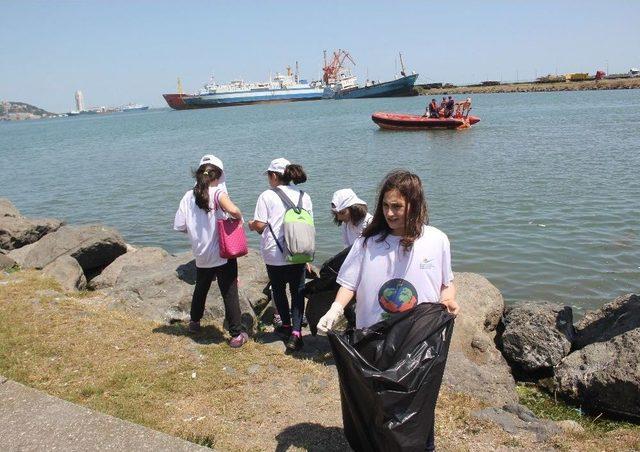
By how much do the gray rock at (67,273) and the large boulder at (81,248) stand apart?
607mm

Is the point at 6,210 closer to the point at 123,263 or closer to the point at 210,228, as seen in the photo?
the point at 123,263

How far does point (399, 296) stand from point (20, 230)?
10.7 meters

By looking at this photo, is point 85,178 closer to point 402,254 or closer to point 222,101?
point 402,254

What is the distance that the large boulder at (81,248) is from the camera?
859 centimetres

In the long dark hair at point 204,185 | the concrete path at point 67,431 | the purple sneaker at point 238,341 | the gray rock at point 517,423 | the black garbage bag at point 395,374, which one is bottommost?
the gray rock at point 517,423

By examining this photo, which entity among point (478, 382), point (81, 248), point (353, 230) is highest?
point (353, 230)

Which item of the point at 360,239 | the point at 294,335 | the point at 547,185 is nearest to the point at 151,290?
the point at 294,335

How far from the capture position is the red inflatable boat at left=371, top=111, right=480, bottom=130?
104 feet

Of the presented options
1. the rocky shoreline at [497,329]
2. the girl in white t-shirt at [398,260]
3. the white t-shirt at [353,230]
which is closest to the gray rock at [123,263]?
the rocky shoreline at [497,329]

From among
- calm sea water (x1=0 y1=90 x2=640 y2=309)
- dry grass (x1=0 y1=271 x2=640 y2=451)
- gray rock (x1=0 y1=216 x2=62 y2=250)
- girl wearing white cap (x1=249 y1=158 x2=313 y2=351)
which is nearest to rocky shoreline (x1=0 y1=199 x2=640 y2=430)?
dry grass (x1=0 y1=271 x2=640 y2=451)

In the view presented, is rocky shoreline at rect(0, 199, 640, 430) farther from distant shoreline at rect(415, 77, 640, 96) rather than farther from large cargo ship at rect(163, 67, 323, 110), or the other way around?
large cargo ship at rect(163, 67, 323, 110)

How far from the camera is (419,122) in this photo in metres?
32.6

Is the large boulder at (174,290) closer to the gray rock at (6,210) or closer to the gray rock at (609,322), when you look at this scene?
the gray rock at (609,322)

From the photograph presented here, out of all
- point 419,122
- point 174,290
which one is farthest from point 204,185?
point 419,122
